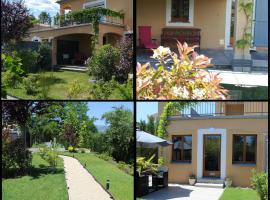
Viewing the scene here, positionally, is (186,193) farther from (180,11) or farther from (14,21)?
(14,21)

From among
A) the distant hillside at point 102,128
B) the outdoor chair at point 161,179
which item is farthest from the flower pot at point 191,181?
the distant hillside at point 102,128

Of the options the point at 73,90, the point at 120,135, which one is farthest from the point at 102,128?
the point at 73,90

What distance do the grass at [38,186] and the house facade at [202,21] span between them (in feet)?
5.58

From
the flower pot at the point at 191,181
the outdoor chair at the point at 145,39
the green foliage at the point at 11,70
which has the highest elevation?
the outdoor chair at the point at 145,39

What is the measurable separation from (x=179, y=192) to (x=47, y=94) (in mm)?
1651

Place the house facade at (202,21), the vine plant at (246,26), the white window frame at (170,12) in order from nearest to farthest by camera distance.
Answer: the house facade at (202,21)
the vine plant at (246,26)
the white window frame at (170,12)

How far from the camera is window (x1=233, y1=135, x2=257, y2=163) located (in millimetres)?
3789

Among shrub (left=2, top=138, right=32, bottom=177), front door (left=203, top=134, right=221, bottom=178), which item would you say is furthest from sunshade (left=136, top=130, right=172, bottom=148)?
shrub (left=2, top=138, right=32, bottom=177)

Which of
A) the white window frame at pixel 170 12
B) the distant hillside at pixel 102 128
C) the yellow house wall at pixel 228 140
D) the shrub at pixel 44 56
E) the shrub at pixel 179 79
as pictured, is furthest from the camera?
the white window frame at pixel 170 12

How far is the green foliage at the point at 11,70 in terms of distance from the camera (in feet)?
12.4

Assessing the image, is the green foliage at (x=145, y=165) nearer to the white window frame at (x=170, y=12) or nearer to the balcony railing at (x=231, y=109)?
the balcony railing at (x=231, y=109)

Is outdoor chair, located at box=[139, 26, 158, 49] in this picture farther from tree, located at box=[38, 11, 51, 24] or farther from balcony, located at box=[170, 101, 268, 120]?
tree, located at box=[38, 11, 51, 24]

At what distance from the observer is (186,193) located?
384 cm

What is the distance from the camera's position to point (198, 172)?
12.8ft
